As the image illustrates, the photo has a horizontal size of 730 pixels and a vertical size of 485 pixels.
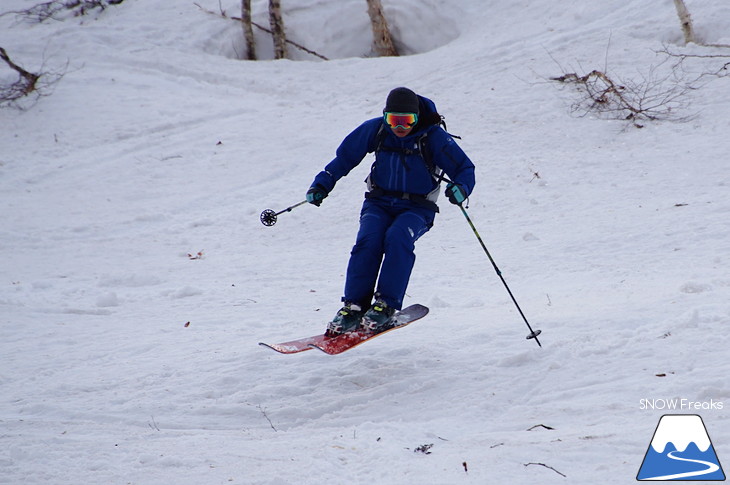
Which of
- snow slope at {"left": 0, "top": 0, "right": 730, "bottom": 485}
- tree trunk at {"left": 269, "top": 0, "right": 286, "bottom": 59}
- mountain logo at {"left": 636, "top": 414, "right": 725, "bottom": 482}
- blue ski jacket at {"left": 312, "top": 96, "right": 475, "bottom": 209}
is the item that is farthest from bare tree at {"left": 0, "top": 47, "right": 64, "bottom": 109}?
mountain logo at {"left": 636, "top": 414, "right": 725, "bottom": 482}

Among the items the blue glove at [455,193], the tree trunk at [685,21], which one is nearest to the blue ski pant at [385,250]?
the blue glove at [455,193]

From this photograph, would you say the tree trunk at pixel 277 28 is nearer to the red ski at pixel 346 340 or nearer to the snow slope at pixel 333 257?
the snow slope at pixel 333 257

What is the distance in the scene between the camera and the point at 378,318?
5059mm

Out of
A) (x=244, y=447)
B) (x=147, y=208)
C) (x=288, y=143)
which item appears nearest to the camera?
(x=244, y=447)

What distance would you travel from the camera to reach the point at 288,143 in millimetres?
12711

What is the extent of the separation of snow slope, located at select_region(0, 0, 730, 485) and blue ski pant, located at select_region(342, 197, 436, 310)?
0.56 metres

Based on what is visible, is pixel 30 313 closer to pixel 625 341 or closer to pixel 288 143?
pixel 625 341

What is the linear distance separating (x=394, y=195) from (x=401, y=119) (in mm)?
598

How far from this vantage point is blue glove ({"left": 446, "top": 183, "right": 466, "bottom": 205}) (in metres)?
5.23

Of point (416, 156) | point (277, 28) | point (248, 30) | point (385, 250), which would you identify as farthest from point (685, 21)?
point (385, 250)

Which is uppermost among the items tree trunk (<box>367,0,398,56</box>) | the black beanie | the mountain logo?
the black beanie

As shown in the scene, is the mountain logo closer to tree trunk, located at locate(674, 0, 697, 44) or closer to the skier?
the skier

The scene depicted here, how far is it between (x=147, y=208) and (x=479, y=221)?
500 cm

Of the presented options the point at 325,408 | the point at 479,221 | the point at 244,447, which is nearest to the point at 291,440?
the point at 244,447
